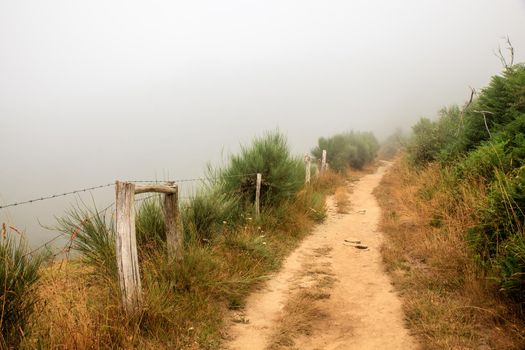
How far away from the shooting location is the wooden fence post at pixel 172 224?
4.90m

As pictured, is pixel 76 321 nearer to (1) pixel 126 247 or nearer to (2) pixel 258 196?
(1) pixel 126 247

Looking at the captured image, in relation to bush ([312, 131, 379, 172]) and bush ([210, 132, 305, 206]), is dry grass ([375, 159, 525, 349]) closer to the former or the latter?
bush ([210, 132, 305, 206])

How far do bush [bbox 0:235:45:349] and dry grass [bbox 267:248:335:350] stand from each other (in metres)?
2.33

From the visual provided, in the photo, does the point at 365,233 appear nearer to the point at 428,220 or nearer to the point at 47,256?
the point at 428,220

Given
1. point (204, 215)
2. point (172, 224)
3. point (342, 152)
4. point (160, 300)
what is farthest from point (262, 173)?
point (342, 152)

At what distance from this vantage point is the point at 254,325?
4598mm

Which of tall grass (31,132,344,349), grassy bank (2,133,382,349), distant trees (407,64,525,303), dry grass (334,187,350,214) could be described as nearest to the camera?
grassy bank (2,133,382,349)

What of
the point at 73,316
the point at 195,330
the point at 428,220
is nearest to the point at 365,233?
the point at 428,220

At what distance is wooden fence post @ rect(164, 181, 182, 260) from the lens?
490cm

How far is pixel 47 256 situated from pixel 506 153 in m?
7.03

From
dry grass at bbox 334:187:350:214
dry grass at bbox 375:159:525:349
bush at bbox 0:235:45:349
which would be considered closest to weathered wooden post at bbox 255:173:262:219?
dry grass at bbox 375:159:525:349

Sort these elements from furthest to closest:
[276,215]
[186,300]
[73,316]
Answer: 1. [276,215]
2. [186,300]
3. [73,316]

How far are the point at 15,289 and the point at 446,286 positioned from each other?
4.76 metres

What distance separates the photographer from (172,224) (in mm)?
4918
